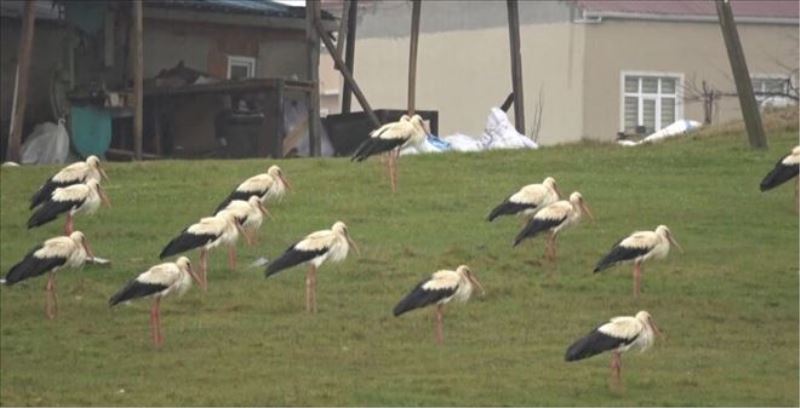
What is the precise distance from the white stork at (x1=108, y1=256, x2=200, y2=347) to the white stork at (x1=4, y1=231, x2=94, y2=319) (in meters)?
1.03

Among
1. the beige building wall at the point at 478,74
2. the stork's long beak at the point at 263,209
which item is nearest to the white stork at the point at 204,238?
the stork's long beak at the point at 263,209

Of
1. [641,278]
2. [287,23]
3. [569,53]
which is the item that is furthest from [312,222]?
[569,53]

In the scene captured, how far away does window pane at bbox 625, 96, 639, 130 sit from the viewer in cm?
4969

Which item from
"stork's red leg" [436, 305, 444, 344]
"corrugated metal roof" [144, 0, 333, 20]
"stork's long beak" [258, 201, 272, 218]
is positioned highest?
"corrugated metal roof" [144, 0, 333, 20]

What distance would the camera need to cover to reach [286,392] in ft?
55.2

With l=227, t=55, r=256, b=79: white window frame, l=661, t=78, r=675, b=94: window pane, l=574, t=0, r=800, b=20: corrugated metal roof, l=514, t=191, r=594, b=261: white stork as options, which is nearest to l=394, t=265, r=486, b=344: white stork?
l=514, t=191, r=594, b=261: white stork

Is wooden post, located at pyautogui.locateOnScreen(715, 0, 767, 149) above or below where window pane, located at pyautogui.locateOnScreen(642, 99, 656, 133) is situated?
above

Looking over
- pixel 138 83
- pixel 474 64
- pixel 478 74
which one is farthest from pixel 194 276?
pixel 474 64

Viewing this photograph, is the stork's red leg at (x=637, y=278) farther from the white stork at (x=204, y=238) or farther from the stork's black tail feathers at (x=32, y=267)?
the stork's black tail feathers at (x=32, y=267)

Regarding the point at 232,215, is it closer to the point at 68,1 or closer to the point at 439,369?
the point at 439,369

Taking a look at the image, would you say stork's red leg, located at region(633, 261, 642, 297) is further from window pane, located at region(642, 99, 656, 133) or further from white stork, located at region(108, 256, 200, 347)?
window pane, located at region(642, 99, 656, 133)

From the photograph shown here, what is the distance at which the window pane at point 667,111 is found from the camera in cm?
4978

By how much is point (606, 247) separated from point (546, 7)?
2736 centimetres

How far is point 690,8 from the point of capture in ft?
162
